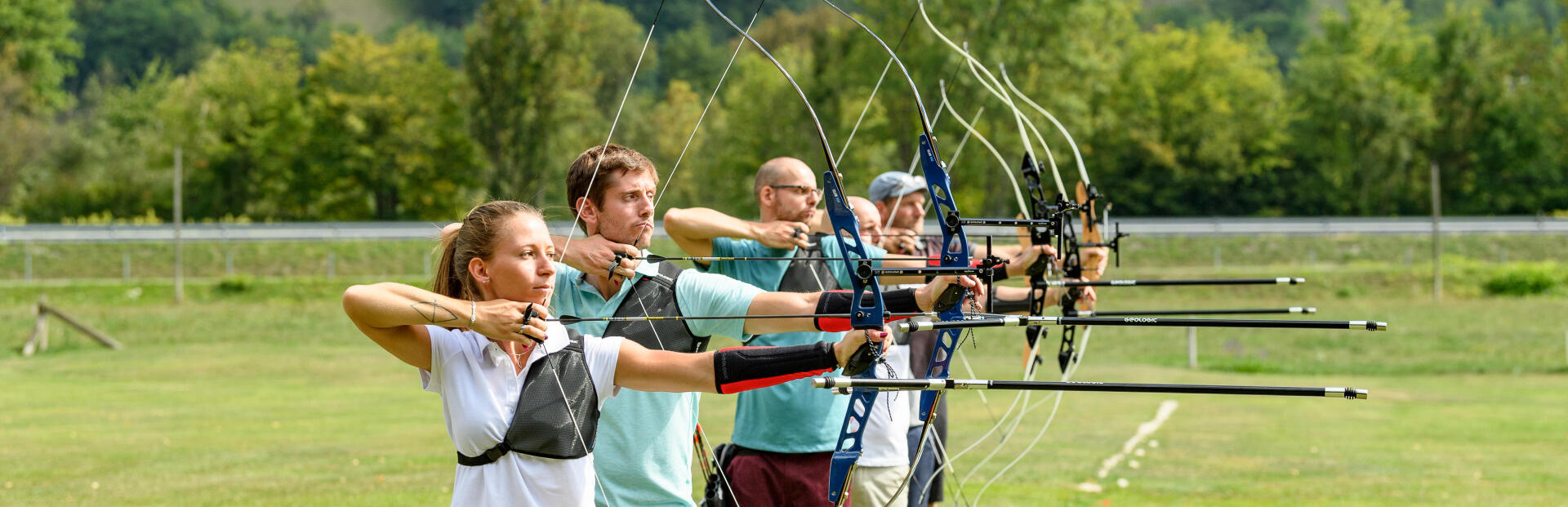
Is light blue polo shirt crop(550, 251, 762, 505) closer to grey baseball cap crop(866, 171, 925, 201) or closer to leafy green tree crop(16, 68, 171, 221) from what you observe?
grey baseball cap crop(866, 171, 925, 201)

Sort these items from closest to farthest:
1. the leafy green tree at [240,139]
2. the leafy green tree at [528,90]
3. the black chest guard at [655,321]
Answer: the black chest guard at [655,321], the leafy green tree at [528,90], the leafy green tree at [240,139]

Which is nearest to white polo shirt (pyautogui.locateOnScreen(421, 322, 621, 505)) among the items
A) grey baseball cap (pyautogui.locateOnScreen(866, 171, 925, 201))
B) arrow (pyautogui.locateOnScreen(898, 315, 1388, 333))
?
arrow (pyautogui.locateOnScreen(898, 315, 1388, 333))

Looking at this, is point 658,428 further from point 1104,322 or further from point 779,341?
point 1104,322

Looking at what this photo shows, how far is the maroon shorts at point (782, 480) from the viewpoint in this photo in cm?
388

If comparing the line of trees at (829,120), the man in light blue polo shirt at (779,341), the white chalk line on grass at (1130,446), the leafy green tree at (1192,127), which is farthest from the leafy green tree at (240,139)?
the man in light blue polo shirt at (779,341)

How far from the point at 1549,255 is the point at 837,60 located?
19.4m

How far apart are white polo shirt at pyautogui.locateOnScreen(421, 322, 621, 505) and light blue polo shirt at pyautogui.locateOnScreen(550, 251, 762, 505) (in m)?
0.48

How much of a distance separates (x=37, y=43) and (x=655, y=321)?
52.4 metres

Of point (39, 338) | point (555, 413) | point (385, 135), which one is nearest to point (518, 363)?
point (555, 413)

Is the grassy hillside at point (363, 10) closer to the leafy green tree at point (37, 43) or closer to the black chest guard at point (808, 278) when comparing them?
the leafy green tree at point (37, 43)

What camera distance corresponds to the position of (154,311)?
23906 mm

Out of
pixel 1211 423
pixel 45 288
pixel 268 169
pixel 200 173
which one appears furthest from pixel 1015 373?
pixel 200 173

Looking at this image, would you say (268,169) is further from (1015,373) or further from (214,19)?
(214,19)

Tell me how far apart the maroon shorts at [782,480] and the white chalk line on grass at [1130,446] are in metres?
4.46
